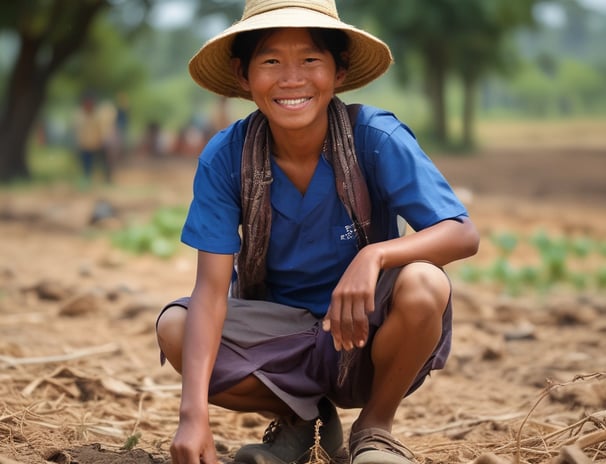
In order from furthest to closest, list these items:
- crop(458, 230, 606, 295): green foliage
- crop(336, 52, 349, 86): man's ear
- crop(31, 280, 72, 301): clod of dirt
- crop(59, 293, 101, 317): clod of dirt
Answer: crop(458, 230, 606, 295): green foliage, crop(31, 280, 72, 301): clod of dirt, crop(59, 293, 101, 317): clod of dirt, crop(336, 52, 349, 86): man's ear

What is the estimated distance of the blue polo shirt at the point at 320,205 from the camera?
2738 millimetres

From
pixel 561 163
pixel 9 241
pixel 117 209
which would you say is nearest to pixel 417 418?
pixel 9 241

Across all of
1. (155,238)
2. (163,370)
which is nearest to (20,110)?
(155,238)

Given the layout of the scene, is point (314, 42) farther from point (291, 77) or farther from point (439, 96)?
point (439, 96)

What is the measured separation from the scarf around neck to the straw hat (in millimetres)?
183

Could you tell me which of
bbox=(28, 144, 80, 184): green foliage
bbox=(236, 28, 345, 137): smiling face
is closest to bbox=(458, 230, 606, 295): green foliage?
bbox=(236, 28, 345, 137): smiling face

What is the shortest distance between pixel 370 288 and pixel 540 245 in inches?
223

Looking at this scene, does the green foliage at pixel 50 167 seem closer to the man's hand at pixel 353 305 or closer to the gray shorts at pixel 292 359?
the gray shorts at pixel 292 359

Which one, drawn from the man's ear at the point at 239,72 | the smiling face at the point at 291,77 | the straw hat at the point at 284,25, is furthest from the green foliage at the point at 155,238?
the smiling face at the point at 291,77

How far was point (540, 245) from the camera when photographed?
309 inches

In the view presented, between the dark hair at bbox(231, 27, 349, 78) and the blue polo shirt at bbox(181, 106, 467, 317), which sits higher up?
the dark hair at bbox(231, 27, 349, 78)

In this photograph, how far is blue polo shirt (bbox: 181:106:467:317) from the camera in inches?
108

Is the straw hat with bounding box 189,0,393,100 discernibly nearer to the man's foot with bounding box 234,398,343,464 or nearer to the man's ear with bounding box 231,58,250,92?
the man's ear with bounding box 231,58,250,92

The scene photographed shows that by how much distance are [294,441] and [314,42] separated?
1.23 m
